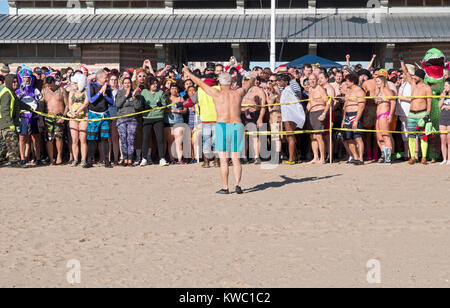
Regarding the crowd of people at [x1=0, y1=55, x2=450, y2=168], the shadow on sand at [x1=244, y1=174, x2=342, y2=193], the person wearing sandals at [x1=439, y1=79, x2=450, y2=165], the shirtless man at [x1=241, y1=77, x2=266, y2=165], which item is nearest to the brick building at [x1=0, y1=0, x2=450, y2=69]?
the crowd of people at [x1=0, y1=55, x2=450, y2=168]

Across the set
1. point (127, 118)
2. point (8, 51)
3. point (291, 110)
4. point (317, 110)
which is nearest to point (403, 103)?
point (317, 110)

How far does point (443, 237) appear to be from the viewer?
852 cm

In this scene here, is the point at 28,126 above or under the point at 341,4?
under

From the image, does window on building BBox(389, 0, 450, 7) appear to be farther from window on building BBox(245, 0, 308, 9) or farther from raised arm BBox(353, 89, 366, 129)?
raised arm BBox(353, 89, 366, 129)

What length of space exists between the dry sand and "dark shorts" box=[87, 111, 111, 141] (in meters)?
1.59

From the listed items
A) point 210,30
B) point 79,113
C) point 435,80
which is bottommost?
point 79,113

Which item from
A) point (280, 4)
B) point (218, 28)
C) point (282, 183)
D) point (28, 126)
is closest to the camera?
point (282, 183)

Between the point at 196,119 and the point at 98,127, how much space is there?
2144mm

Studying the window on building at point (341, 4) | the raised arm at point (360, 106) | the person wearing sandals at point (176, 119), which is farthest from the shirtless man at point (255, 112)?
the window on building at point (341, 4)

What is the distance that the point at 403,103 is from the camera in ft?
51.8

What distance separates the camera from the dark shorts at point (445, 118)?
Result: 50.0 ft

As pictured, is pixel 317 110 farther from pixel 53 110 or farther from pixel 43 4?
pixel 43 4
